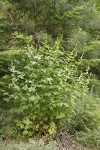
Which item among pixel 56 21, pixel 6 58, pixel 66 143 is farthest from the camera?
pixel 56 21

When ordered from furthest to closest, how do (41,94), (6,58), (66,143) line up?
(6,58) < (66,143) < (41,94)

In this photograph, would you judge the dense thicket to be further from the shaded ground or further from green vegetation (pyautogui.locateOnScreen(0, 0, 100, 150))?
the shaded ground

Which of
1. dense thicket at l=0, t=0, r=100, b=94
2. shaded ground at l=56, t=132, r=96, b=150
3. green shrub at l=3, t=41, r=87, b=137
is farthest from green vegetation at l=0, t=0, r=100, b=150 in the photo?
dense thicket at l=0, t=0, r=100, b=94

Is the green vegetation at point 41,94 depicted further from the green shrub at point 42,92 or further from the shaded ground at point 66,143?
the shaded ground at point 66,143

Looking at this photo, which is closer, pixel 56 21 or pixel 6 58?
pixel 6 58

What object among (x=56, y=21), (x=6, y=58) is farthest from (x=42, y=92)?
(x=56, y=21)

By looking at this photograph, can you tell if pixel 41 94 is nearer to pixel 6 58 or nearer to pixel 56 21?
pixel 6 58

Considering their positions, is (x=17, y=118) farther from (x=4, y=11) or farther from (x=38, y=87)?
(x=4, y=11)

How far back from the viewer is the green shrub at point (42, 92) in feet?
13.6

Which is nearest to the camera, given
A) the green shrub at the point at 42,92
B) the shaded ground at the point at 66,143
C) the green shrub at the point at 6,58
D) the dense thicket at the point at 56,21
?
the green shrub at the point at 42,92

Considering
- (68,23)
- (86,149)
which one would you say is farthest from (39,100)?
(68,23)

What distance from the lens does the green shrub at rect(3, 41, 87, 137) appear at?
4.15 meters

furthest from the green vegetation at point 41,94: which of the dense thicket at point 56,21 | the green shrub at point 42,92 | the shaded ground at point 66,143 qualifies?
the dense thicket at point 56,21

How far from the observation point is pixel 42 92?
424 cm
